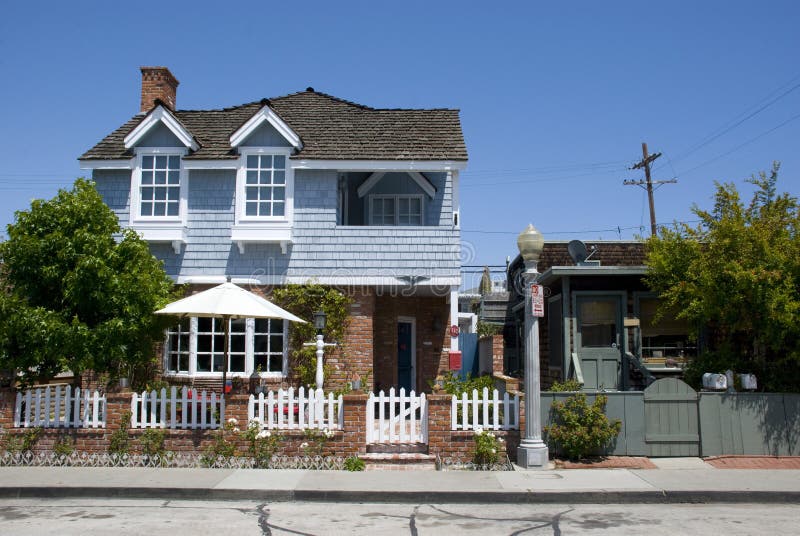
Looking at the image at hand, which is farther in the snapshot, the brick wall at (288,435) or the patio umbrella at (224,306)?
the patio umbrella at (224,306)

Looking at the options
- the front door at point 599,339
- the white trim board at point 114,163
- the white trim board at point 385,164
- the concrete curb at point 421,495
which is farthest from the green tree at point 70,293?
the front door at point 599,339

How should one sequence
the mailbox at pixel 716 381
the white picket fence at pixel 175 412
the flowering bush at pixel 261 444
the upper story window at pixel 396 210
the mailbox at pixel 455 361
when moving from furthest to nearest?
the upper story window at pixel 396 210
the mailbox at pixel 455 361
the mailbox at pixel 716 381
the white picket fence at pixel 175 412
the flowering bush at pixel 261 444

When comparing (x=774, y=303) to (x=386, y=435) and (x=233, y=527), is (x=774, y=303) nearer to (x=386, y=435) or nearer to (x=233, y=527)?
(x=386, y=435)

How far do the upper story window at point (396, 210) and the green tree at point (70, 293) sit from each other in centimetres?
618

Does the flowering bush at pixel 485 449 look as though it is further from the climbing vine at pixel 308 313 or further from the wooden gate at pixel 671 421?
the climbing vine at pixel 308 313

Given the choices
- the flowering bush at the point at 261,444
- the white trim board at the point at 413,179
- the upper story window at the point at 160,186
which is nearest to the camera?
the flowering bush at the point at 261,444

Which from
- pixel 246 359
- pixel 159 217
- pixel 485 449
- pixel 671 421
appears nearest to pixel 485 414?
pixel 485 449

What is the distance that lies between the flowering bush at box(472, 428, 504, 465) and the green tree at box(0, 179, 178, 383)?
5.87m

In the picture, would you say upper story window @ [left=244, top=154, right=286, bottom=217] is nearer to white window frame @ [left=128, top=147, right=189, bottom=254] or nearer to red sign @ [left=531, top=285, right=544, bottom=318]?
white window frame @ [left=128, top=147, right=189, bottom=254]

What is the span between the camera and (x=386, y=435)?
1220 centimetres

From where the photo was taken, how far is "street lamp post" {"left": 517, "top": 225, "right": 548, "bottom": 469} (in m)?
10.4

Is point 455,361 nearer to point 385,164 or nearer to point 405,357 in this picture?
point 405,357

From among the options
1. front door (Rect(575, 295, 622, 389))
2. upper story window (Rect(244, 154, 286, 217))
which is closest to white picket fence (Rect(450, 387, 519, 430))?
front door (Rect(575, 295, 622, 389))

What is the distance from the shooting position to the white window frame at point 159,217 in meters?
14.8
